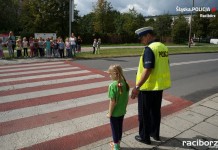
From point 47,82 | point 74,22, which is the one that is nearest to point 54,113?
point 47,82

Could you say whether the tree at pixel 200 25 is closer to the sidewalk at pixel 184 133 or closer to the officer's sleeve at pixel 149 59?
the sidewalk at pixel 184 133

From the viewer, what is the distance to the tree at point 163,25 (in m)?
63.0

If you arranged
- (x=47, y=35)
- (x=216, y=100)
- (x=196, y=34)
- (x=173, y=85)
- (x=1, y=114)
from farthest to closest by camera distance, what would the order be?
(x=196, y=34) < (x=47, y=35) < (x=173, y=85) < (x=216, y=100) < (x=1, y=114)

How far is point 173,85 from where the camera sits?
9508mm

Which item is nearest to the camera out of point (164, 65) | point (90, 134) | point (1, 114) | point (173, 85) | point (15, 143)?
point (164, 65)

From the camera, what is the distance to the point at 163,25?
63844 millimetres

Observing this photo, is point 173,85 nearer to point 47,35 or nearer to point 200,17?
point 47,35

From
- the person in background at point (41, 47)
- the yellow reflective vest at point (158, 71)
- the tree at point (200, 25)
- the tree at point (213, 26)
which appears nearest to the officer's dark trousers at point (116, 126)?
the yellow reflective vest at point (158, 71)

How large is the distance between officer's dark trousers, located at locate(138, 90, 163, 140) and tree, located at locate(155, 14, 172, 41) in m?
60.8

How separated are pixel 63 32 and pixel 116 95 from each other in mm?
46041

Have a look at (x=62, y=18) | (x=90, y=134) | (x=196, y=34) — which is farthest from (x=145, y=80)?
(x=196, y=34)

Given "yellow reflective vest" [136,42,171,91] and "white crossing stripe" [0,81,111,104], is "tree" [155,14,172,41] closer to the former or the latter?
"white crossing stripe" [0,81,111,104]

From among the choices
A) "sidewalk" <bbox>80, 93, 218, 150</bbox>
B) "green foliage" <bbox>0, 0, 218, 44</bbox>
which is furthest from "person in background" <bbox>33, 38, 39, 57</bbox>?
"green foliage" <bbox>0, 0, 218, 44</bbox>

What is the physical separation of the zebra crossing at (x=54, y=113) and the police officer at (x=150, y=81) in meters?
0.89
